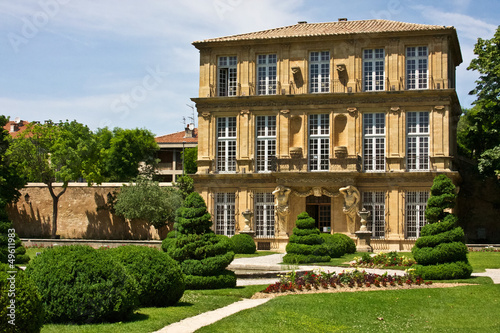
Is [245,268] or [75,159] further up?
[75,159]

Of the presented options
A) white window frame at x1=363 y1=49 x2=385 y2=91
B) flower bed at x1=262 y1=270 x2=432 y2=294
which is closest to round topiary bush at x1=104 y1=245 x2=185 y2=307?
flower bed at x1=262 y1=270 x2=432 y2=294

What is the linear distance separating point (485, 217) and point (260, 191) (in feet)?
50.6

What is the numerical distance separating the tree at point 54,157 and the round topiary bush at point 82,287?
120ft

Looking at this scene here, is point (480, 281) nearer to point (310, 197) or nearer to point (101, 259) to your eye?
point (101, 259)

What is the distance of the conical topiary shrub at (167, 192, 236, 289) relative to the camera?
19.8 meters

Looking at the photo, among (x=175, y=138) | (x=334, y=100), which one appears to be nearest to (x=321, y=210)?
(x=334, y=100)

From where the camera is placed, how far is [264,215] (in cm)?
4300

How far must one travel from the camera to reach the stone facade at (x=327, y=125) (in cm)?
4084

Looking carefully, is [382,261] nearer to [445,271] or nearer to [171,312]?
[445,271]

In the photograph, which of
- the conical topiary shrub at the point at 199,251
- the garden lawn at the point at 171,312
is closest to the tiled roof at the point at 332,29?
the conical topiary shrub at the point at 199,251

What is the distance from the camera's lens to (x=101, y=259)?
1422 centimetres

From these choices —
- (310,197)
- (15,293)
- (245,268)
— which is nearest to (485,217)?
(310,197)

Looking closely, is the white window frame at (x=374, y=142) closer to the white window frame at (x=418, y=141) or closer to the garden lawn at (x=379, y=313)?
the white window frame at (x=418, y=141)

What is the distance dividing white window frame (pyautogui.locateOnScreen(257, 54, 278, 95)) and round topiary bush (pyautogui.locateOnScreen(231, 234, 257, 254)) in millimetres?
11227
